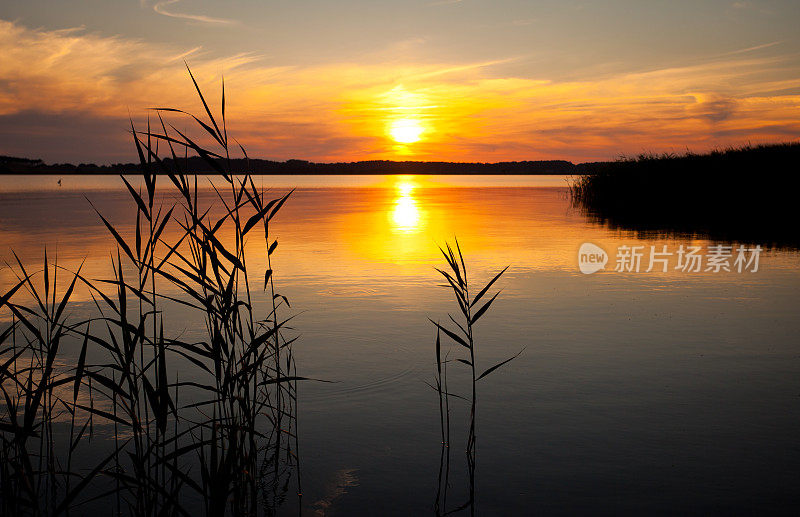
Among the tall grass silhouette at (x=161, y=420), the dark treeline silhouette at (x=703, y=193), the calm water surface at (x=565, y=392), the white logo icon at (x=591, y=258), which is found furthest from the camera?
the dark treeline silhouette at (x=703, y=193)

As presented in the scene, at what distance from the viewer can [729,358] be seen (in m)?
6.90

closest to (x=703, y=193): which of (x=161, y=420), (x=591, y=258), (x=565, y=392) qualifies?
(x=591, y=258)

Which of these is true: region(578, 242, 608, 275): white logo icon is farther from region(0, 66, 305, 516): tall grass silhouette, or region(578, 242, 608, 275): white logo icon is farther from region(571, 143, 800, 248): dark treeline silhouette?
region(0, 66, 305, 516): tall grass silhouette

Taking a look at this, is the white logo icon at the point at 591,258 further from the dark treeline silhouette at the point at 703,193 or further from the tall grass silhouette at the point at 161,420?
the tall grass silhouette at the point at 161,420

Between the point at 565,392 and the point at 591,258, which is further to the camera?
the point at 591,258

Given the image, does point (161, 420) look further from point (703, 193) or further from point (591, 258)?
point (703, 193)

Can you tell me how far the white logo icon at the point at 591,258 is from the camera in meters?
13.0

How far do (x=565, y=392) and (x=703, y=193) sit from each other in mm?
25940

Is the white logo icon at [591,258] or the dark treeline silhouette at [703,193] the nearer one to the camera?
the white logo icon at [591,258]

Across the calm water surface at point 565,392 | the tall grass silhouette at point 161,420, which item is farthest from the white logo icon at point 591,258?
the tall grass silhouette at point 161,420

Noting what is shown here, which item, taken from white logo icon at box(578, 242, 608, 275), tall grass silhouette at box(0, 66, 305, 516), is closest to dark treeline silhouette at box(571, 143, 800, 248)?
white logo icon at box(578, 242, 608, 275)

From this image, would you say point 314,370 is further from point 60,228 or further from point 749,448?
point 60,228

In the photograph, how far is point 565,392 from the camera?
583cm

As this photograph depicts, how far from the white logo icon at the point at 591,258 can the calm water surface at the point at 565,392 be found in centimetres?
Answer: 72
